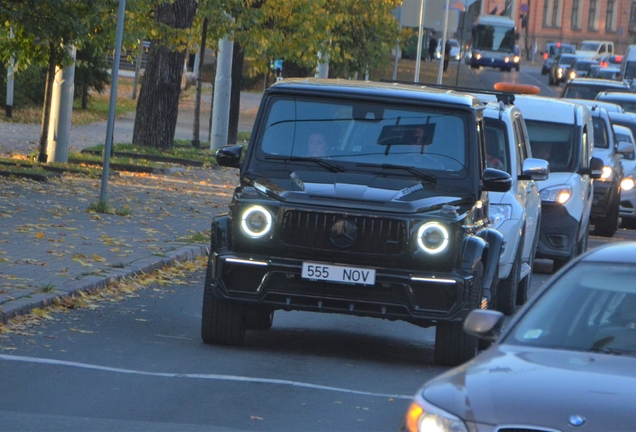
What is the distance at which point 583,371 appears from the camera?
16.2 feet

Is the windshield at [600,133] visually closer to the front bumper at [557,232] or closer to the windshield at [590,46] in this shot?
the front bumper at [557,232]

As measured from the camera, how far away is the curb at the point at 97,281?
9.95 meters

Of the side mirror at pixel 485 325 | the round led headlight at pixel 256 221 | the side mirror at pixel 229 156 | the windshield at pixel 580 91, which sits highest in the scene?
the windshield at pixel 580 91

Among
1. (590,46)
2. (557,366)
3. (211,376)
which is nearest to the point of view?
(557,366)

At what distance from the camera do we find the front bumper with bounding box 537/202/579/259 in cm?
1538

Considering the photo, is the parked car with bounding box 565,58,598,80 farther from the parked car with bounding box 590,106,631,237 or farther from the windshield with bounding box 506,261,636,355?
the windshield with bounding box 506,261,636,355

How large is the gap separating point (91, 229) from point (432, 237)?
286 inches

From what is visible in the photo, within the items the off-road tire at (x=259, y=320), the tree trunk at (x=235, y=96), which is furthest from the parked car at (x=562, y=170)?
the tree trunk at (x=235, y=96)

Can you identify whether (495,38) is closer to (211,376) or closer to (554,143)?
(554,143)

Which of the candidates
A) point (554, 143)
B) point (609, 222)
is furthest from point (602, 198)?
point (554, 143)

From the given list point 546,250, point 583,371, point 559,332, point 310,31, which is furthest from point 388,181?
point 310,31

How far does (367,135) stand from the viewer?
9641 millimetres

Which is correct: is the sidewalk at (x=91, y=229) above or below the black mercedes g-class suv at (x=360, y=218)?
below

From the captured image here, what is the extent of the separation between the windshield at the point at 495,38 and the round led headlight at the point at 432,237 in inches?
2799
